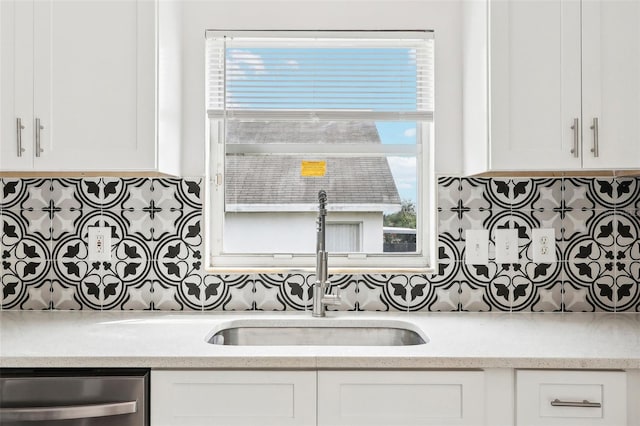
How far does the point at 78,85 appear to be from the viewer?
1759mm

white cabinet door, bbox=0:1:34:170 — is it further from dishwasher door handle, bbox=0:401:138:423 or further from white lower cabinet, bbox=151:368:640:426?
white lower cabinet, bbox=151:368:640:426

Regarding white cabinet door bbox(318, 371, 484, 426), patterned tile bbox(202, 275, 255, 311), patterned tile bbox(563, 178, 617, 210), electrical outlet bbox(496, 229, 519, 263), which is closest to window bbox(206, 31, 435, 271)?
patterned tile bbox(202, 275, 255, 311)

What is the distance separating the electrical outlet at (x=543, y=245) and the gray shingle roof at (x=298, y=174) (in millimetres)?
574

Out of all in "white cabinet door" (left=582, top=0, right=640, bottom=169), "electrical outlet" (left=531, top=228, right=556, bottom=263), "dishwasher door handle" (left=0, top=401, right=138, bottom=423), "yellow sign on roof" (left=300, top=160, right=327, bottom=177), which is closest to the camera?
"dishwasher door handle" (left=0, top=401, right=138, bottom=423)

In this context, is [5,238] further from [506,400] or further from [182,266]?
[506,400]

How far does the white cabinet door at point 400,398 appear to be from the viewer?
1453 mm

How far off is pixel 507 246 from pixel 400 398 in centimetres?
90

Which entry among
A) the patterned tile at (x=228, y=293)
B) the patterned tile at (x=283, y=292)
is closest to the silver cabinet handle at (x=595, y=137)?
the patterned tile at (x=283, y=292)

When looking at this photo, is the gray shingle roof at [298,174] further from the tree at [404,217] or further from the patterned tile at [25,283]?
the patterned tile at [25,283]

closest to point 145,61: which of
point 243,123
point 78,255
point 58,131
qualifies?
point 58,131

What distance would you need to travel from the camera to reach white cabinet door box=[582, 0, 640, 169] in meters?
1.74

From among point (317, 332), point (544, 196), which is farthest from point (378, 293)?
point (544, 196)

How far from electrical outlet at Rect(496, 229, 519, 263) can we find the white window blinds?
59cm

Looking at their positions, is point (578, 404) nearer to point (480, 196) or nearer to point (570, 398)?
point (570, 398)
